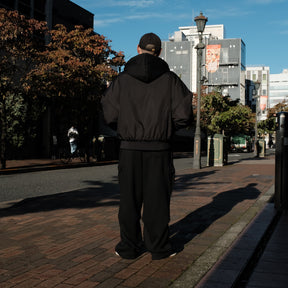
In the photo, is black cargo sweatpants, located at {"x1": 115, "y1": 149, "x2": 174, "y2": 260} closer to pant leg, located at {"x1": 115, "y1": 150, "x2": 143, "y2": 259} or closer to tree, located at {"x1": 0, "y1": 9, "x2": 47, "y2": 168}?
pant leg, located at {"x1": 115, "y1": 150, "x2": 143, "y2": 259}

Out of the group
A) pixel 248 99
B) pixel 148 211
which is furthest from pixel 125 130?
pixel 248 99

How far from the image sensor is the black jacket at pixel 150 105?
345cm

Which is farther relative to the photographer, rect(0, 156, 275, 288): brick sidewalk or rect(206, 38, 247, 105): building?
rect(206, 38, 247, 105): building

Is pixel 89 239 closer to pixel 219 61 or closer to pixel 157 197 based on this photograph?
pixel 157 197

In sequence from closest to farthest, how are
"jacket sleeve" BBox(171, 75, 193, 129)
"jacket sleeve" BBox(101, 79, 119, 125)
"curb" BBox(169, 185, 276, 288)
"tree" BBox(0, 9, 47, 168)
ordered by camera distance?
"curb" BBox(169, 185, 276, 288) → "jacket sleeve" BBox(171, 75, 193, 129) → "jacket sleeve" BBox(101, 79, 119, 125) → "tree" BBox(0, 9, 47, 168)

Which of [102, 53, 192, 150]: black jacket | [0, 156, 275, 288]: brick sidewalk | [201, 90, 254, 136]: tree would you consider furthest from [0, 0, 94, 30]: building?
[102, 53, 192, 150]: black jacket

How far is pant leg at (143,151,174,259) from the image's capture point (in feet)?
11.4

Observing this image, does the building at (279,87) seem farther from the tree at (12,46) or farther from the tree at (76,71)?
the tree at (12,46)

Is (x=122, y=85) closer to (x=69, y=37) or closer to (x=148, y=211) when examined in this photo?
(x=148, y=211)

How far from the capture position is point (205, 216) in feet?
18.6

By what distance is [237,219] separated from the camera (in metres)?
5.45

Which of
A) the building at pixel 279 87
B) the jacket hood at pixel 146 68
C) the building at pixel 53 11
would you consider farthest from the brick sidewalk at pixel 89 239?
the building at pixel 279 87

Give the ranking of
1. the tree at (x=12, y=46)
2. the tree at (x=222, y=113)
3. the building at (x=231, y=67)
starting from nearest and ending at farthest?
the tree at (x=12, y=46), the tree at (x=222, y=113), the building at (x=231, y=67)

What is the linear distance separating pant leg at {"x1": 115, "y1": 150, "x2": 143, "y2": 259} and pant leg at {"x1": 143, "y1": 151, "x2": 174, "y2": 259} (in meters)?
0.06
